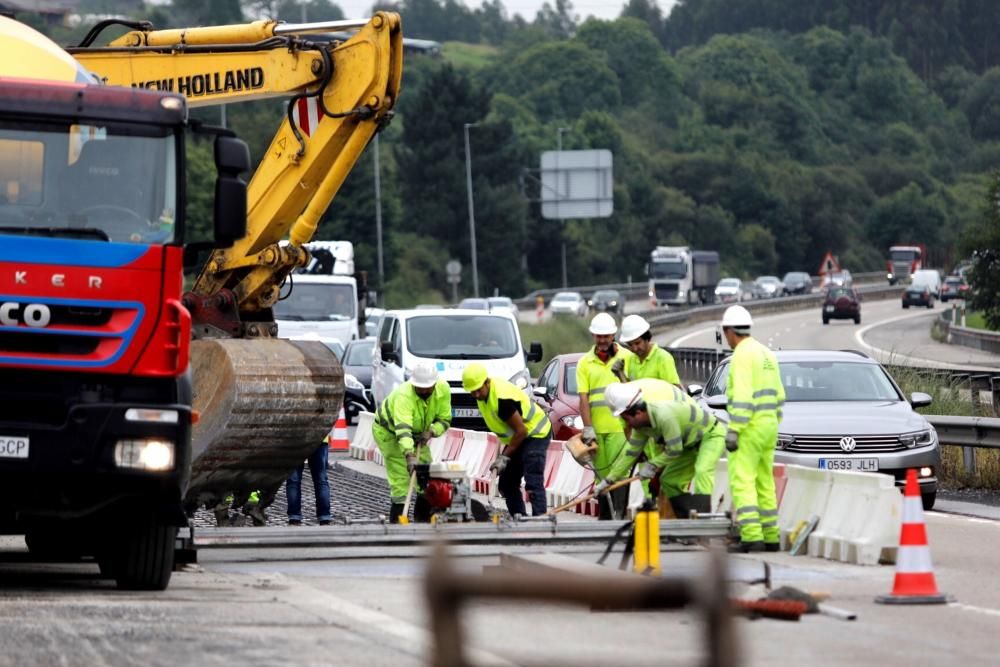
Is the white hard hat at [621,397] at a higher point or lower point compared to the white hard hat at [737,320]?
lower

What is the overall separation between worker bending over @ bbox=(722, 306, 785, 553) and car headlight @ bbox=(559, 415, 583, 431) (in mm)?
8488

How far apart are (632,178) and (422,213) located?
1154 inches

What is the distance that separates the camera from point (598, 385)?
16.2m

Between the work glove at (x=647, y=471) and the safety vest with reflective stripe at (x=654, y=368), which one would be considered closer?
the work glove at (x=647, y=471)

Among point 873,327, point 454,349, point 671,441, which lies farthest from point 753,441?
point 873,327

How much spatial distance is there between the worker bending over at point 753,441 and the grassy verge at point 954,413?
23.6 ft

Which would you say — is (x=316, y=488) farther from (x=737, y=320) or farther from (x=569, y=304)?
(x=569, y=304)

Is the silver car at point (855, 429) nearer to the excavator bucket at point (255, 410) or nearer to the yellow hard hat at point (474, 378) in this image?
the yellow hard hat at point (474, 378)

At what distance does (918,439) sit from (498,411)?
161 inches

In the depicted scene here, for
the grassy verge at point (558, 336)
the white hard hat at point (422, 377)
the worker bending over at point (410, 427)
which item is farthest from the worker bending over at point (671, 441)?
the grassy verge at point (558, 336)

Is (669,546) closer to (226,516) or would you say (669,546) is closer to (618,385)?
(618,385)

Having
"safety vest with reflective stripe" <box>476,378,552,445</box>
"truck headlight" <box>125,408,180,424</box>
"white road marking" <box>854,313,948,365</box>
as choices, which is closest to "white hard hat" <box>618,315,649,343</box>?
"safety vest with reflective stripe" <box>476,378,552,445</box>

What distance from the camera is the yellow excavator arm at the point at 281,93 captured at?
17500 mm

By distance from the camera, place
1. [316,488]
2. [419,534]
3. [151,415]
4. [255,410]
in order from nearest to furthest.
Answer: [151,415]
[419,534]
[255,410]
[316,488]
